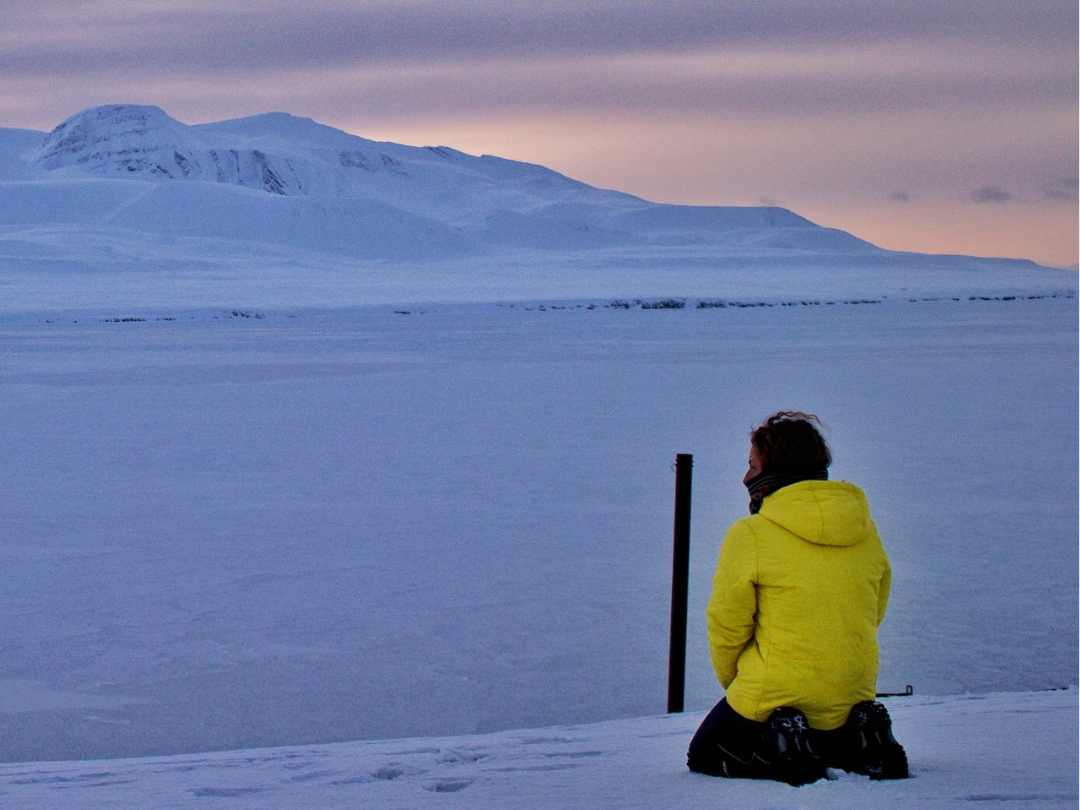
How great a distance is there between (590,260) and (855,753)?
3264 inches

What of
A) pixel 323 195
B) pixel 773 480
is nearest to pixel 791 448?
pixel 773 480

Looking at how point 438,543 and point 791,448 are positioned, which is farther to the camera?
point 438,543

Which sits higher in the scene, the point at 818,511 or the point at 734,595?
the point at 818,511

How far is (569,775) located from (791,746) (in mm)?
612

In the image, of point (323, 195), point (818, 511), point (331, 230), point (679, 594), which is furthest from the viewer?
point (323, 195)

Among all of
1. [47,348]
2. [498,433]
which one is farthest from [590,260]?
[498,433]

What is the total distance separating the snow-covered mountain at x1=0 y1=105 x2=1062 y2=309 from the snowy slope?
3584cm

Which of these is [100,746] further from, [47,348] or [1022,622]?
[47,348]

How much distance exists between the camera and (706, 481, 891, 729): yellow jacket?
2.31 m

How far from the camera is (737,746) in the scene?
2.54 m

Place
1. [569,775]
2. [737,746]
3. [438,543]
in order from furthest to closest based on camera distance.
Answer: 1. [438,543]
2. [569,775]
3. [737,746]

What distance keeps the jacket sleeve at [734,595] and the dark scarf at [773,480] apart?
0.23 ft

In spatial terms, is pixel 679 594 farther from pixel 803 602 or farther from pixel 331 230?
pixel 331 230

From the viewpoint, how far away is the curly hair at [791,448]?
2342mm
